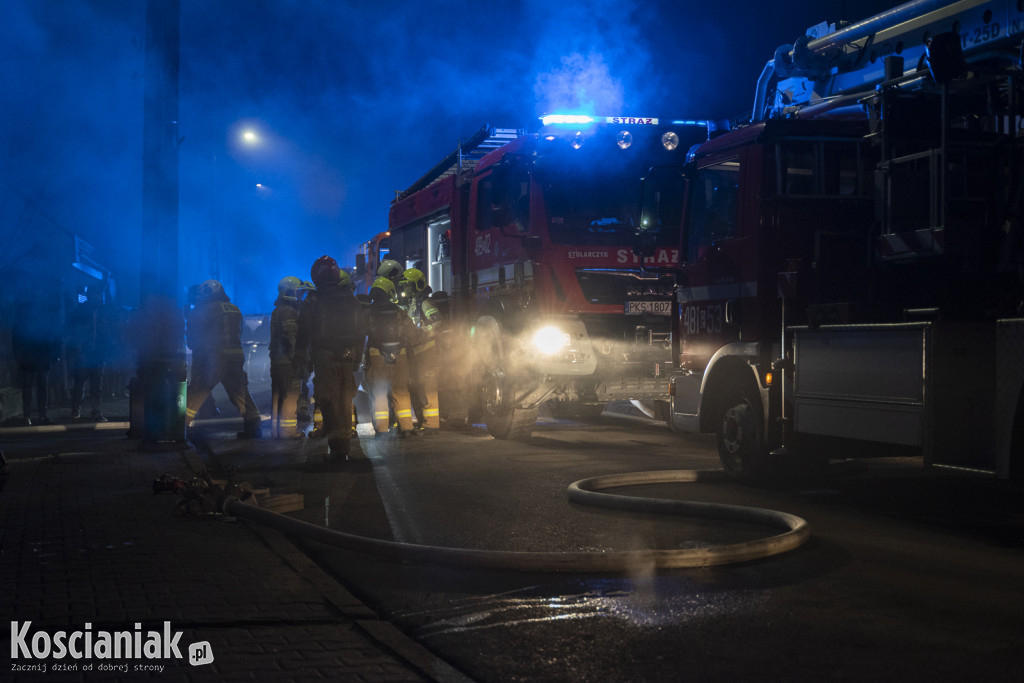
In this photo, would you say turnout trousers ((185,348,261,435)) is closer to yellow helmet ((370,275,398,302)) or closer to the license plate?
yellow helmet ((370,275,398,302))

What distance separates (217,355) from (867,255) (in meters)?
7.98

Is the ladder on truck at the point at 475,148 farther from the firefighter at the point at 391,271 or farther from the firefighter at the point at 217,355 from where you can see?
the firefighter at the point at 217,355

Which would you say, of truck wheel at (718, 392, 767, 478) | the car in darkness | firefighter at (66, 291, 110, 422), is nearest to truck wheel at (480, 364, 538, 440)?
truck wheel at (718, 392, 767, 478)

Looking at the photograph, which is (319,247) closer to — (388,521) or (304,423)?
(304,423)

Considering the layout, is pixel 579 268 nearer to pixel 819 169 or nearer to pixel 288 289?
pixel 819 169

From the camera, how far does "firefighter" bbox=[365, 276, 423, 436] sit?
1216cm

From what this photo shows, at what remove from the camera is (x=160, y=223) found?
438 inches

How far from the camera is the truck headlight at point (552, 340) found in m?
10.8

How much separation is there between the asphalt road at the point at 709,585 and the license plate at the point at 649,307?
8.64 ft

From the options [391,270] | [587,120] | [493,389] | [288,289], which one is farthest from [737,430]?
[391,270]

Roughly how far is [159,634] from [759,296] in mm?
5138

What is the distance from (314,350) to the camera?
1047 cm

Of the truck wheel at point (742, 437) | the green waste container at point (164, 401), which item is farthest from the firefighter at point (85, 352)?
the truck wheel at point (742, 437)

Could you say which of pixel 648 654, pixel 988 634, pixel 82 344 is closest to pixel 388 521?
pixel 648 654
